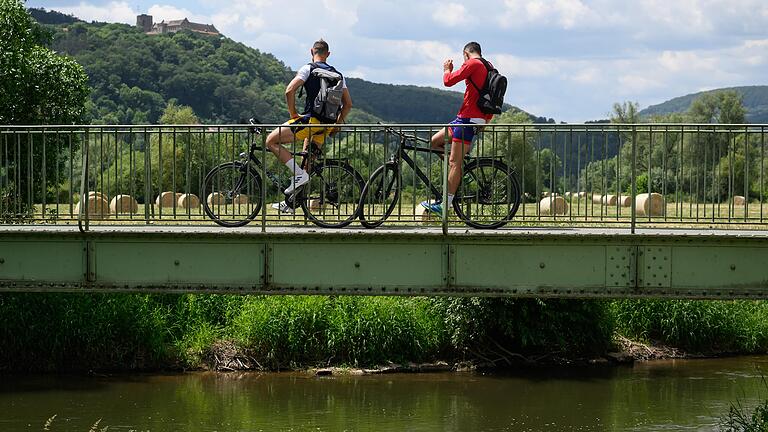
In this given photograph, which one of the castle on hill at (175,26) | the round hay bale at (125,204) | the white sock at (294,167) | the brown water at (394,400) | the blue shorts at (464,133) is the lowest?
the brown water at (394,400)

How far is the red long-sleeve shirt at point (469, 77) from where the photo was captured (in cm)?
1469

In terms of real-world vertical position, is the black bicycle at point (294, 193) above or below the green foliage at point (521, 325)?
above

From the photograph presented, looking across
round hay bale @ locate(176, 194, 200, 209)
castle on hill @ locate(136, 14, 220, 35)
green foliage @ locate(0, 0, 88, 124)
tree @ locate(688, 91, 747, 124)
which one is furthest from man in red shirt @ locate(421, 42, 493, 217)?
castle on hill @ locate(136, 14, 220, 35)

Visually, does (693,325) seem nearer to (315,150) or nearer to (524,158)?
(524,158)

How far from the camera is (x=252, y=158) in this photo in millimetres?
15914

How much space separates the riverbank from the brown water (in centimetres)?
73

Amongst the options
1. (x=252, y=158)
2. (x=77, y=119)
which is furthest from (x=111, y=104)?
(x=252, y=158)

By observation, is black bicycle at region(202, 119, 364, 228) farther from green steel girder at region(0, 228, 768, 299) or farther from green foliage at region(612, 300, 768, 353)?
green foliage at region(612, 300, 768, 353)

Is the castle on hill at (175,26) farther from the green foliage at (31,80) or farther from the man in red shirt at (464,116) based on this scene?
the man in red shirt at (464,116)

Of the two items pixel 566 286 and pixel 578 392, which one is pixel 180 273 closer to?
pixel 566 286

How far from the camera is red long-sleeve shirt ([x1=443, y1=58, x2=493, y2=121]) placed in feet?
48.2

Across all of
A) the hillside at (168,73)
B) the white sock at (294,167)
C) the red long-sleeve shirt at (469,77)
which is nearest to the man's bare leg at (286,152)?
the white sock at (294,167)

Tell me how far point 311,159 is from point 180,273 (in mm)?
2444

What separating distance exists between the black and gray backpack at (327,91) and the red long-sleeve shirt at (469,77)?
142 centimetres
